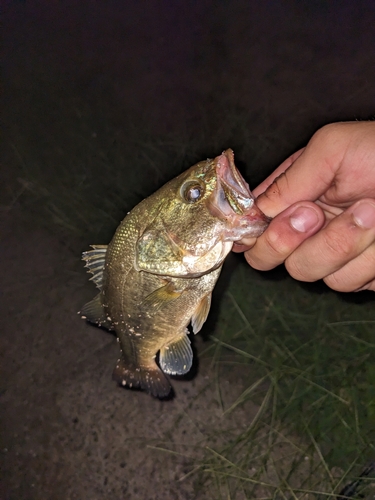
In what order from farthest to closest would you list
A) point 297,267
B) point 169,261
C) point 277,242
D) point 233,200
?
point 297,267, point 277,242, point 169,261, point 233,200

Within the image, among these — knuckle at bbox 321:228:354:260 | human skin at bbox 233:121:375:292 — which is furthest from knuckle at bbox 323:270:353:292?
knuckle at bbox 321:228:354:260

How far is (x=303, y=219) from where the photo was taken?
1.53m

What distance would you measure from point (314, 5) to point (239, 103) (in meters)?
1.27

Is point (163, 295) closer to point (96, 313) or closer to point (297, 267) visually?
point (96, 313)

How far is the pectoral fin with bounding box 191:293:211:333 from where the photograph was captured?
1503 mm

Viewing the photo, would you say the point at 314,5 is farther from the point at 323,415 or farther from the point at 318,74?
the point at 323,415

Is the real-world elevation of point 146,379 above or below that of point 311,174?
below

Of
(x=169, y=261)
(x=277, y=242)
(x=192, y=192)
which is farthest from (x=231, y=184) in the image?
(x=277, y=242)

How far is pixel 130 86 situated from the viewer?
3.93m

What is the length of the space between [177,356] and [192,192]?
759mm

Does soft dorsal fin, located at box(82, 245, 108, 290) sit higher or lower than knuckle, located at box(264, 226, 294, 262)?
higher

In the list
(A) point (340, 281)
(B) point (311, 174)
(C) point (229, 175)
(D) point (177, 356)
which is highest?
(C) point (229, 175)

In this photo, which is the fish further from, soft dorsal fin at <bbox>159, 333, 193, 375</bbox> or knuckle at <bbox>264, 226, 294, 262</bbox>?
knuckle at <bbox>264, 226, 294, 262</bbox>

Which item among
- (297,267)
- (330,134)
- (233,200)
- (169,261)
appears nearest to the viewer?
(233,200)
